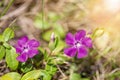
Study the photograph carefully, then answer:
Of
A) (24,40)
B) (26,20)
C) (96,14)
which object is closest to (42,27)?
(26,20)

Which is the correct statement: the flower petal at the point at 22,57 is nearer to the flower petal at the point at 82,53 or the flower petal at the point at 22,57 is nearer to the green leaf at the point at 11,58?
the green leaf at the point at 11,58

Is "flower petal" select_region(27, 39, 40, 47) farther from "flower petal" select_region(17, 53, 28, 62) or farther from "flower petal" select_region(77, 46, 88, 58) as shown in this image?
"flower petal" select_region(77, 46, 88, 58)

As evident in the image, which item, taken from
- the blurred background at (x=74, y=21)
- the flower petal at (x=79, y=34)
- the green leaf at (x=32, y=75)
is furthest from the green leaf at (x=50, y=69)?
the blurred background at (x=74, y=21)

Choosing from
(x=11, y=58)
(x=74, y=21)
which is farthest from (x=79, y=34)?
(x=74, y=21)

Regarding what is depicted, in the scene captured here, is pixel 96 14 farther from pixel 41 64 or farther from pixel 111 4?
pixel 41 64

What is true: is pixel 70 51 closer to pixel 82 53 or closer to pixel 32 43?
pixel 82 53

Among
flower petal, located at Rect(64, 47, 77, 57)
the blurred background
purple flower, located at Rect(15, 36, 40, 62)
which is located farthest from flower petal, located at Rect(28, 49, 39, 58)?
the blurred background
